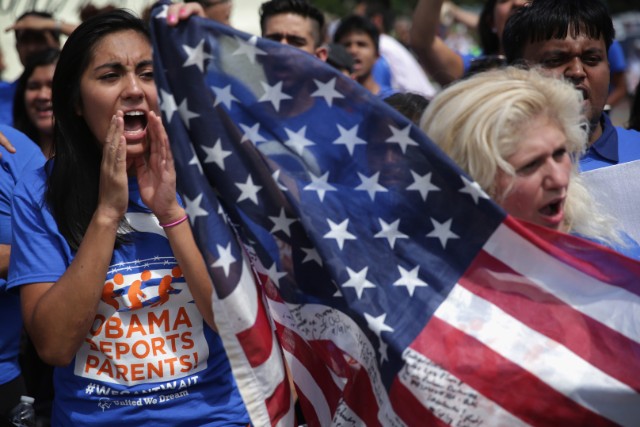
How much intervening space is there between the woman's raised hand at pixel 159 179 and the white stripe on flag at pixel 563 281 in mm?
972

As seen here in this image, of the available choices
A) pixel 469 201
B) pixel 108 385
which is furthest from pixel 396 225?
pixel 108 385

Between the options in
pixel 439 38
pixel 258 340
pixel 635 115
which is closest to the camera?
pixel 258 340

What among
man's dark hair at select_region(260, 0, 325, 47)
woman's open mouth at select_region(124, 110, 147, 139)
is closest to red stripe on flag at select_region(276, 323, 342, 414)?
woman's open mouth at select_region(124, 110, 147, 139)

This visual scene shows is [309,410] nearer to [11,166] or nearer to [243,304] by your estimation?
[243,304]

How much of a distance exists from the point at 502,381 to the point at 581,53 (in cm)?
164

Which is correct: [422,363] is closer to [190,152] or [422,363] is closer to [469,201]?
[469,201]

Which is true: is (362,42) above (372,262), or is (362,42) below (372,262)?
below

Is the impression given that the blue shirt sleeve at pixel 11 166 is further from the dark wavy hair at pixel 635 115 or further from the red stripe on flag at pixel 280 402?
the dark wavy hair at pixel 635 115

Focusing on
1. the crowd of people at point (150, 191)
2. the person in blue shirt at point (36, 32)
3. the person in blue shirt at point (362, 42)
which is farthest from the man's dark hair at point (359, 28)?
the crowd of people at point (150, 191)

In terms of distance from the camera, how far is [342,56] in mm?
6305

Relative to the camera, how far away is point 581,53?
134 inches

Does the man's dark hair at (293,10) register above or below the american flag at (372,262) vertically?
below

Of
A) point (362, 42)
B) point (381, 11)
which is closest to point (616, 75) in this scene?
point (362, 42)

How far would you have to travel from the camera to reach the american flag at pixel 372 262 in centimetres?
225
